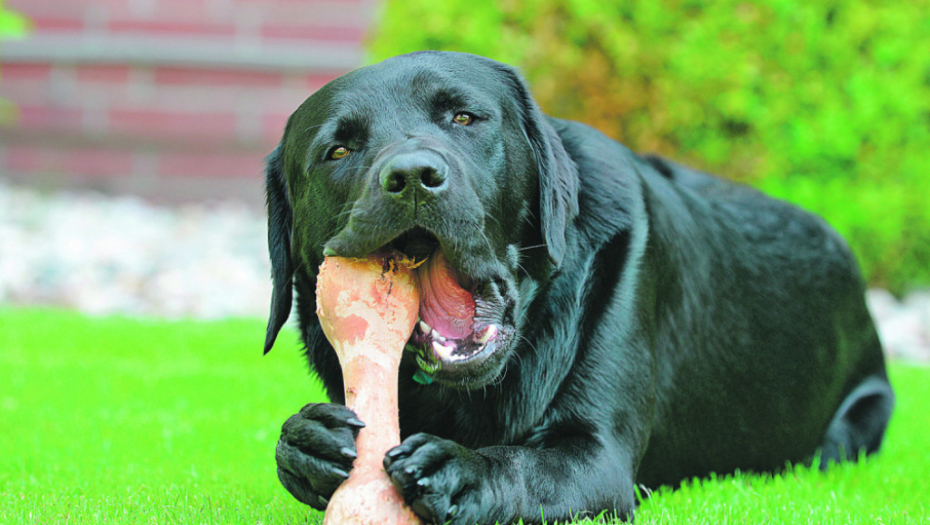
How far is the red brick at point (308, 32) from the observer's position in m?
11.6

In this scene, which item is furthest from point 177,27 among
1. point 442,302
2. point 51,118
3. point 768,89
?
point 442,302

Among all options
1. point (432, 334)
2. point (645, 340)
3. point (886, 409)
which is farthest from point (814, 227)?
point (432, 334)

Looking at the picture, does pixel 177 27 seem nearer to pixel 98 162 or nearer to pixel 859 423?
pixel 98 162

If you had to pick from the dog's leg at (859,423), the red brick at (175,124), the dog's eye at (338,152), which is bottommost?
the red brick at (175,124)

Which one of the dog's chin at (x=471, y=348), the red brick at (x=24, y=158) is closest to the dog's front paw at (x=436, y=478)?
the dog's chin at (x=471, y=348)

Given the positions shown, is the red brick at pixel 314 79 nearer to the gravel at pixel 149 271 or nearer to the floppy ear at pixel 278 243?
the gravel at pixel 149 271

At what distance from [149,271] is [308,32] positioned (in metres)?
4.36

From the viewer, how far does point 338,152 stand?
254 centimetres

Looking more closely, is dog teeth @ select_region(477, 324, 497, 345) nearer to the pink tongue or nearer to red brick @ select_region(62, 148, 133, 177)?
the pink tongue

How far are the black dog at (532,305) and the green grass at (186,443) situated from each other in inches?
9.0

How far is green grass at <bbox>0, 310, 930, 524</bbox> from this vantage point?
2457mm

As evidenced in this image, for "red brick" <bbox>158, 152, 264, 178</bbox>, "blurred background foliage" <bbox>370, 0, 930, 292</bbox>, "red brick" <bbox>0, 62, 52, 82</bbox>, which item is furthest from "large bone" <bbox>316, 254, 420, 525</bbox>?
"red brick" <bbox>0, 62, 52, 82</bbox>

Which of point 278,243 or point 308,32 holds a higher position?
point 278,243

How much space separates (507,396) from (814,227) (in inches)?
71.5
